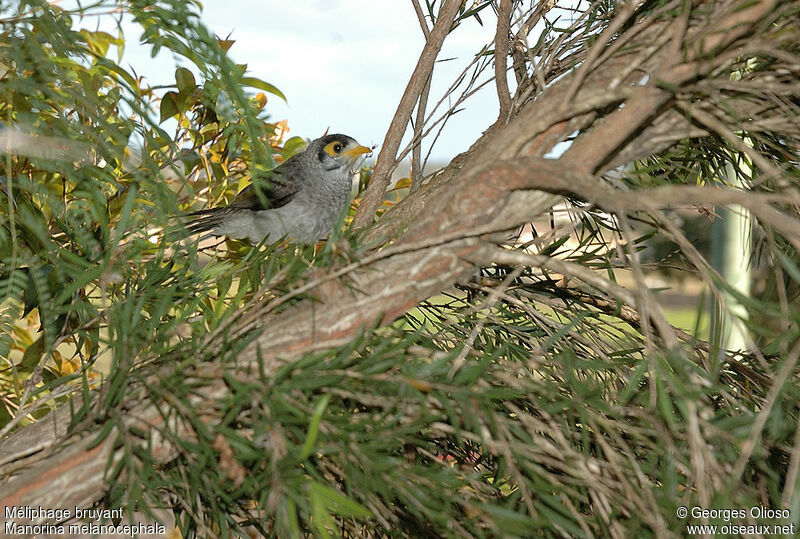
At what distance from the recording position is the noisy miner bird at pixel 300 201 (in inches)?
90.7

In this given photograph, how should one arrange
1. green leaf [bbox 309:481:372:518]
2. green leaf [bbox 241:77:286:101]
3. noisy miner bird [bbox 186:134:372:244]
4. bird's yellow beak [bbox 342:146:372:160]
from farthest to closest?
bird's yellow beak [bbox 342:146:372:160], noisy miner bird [bbox 186:134:372:244], green leaf [bbox 241:77:286:101], green leaf [bbox 309:481:372:518]

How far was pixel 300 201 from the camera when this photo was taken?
2.51 meters

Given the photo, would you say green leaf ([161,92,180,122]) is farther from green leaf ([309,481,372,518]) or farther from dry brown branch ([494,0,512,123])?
green leaf ([309,481,372,518])

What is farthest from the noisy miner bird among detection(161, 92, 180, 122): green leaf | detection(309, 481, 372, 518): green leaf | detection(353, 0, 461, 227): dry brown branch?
detection(309, 481, 372, 518): green leaf

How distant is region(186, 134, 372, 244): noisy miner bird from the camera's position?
2.30 metres

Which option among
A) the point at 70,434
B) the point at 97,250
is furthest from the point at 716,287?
the point at 97,250

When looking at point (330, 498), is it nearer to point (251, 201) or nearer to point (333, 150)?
point (251, 201)

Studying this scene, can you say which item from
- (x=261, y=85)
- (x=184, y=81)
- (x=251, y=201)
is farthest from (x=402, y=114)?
(x=251, y=201)

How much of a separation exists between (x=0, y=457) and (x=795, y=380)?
0.89 meters

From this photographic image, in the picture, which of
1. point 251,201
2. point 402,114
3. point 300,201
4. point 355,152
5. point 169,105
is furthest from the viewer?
point 355,152

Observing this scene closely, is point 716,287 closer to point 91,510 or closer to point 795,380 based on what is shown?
point 795,380

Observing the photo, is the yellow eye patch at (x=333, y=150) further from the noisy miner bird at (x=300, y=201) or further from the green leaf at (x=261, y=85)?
the green leaf at (x=261, y=85)

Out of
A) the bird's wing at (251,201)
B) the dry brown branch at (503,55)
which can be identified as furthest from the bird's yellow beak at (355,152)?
the dry brown branch at (503,55)

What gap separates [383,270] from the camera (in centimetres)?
76
